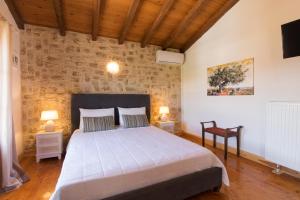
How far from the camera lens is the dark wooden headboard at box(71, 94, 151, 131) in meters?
3.61

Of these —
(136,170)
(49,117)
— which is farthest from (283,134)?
(49,117)

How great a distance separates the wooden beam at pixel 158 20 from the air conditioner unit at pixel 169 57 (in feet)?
1.60

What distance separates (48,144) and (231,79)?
390cm

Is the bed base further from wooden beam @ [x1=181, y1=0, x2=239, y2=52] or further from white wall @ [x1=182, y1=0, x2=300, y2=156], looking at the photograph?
wooden beam @ [x1=181, y1=0, x2=239, y2=52]

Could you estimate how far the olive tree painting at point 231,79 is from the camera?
3.20 m

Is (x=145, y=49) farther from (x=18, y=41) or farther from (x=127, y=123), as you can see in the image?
(x=18, y=41)

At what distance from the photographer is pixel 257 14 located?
9.95 feet

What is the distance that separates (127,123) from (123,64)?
159 centimetres

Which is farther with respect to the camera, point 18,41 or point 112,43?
point 112,43

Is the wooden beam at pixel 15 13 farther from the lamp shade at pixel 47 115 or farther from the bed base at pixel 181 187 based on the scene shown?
the bed base at pixel 181 187

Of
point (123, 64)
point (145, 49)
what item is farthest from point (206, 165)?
point (145, 49)

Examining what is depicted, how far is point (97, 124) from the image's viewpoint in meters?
3.30

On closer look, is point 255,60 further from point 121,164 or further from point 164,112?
point 121,164

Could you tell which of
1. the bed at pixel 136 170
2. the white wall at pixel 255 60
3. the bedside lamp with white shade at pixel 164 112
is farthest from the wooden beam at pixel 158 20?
the bed at pixel 136 170
